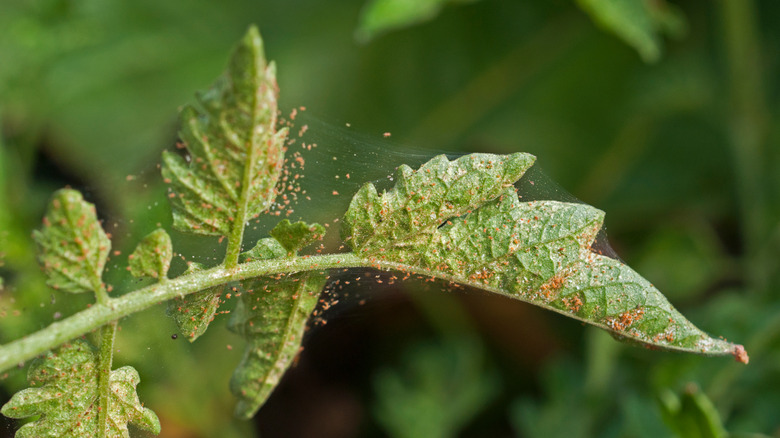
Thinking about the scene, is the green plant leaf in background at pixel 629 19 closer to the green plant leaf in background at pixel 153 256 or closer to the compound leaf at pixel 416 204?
the compound leaf at pixel 416 204

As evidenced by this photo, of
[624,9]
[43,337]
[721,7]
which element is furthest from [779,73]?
[43,337]

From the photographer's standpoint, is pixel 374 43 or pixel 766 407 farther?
pixel 374 43

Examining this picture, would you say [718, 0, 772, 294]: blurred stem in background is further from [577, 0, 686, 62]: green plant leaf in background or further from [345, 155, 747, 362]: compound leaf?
[345, 155, 747, 362]: compound leaf

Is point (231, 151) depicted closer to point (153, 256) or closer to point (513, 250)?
point (153, 256)

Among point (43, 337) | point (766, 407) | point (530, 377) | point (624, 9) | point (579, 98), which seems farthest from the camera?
point (579, 98)

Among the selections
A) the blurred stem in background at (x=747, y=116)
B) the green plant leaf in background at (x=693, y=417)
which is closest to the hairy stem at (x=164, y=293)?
the green plant leaf in background at (x=693, y=417)

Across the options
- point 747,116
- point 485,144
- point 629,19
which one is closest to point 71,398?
point 629,19

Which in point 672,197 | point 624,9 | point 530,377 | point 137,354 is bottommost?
point 137,354

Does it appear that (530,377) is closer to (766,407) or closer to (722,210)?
(766,407)
